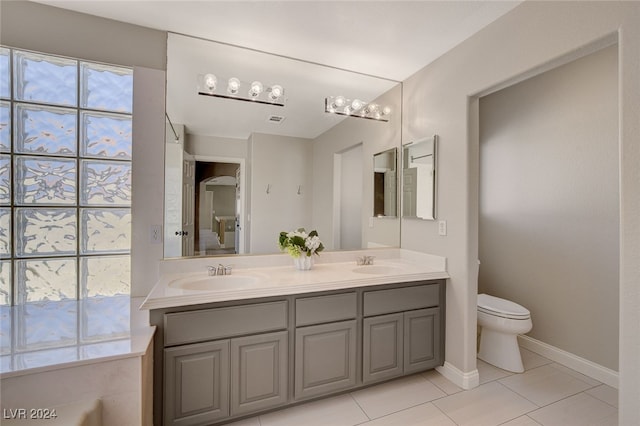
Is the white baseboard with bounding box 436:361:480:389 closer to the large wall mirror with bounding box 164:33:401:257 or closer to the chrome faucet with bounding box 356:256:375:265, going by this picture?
the chrome faucet with bounding box 356:256:375:265

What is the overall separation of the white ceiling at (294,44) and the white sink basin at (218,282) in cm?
106

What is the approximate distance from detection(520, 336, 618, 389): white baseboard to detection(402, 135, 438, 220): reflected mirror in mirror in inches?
60.9

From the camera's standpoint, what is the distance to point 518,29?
1.64 m

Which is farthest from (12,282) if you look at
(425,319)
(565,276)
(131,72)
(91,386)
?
(565,276)

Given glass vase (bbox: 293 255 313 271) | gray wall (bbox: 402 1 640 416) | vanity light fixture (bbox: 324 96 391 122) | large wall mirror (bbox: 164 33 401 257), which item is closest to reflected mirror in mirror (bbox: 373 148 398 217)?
large wall mirror (bbox: 164 33 401 257)

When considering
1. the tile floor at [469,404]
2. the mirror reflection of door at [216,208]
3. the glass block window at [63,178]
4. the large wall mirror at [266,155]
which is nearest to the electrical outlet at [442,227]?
the large wall mirror at [266,155]

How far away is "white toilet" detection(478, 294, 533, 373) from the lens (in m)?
2.16

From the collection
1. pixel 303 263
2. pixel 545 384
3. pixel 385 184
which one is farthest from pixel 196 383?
pixel 545 384

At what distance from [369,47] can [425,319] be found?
2080 mm

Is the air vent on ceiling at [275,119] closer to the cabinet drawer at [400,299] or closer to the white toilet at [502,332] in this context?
the cabinet drawer at [400,299]

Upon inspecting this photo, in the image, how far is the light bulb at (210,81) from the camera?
198 cm

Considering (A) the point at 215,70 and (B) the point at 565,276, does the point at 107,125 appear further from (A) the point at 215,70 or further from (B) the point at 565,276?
(B) the point at 565,276

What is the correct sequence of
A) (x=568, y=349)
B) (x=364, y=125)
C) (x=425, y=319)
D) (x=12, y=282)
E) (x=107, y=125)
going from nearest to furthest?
(x=12, y=282), (x=107, y=125), (x=425, y=319), (x=568, y=349), (x=364, y=125)

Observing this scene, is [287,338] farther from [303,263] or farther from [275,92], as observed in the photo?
[275,92]
